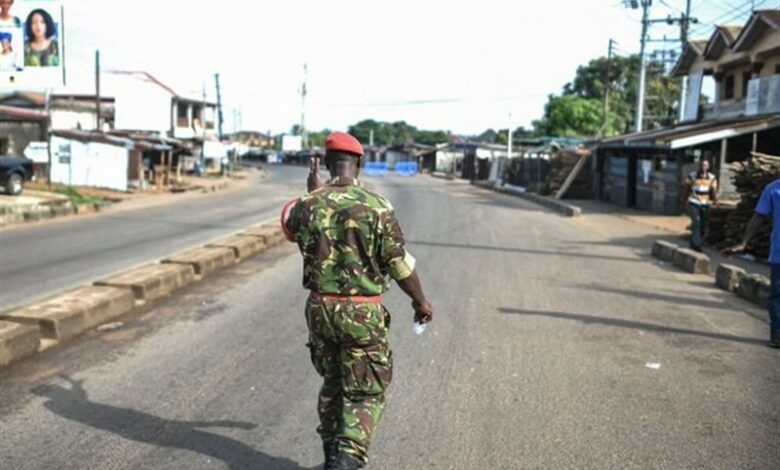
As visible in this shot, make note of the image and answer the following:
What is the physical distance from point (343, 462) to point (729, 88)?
29.9 metres

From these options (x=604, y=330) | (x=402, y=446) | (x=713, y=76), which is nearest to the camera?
(x=402, y=446)

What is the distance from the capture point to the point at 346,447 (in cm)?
374

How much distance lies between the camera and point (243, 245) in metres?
13.5

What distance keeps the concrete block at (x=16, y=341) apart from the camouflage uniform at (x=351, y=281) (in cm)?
358

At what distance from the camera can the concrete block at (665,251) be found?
13828 mm

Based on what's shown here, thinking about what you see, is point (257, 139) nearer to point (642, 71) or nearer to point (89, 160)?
point (89, 160)

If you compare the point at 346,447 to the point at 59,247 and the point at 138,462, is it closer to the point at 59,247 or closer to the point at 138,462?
the point at 138,462

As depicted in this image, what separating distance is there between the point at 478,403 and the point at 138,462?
7.30 feet

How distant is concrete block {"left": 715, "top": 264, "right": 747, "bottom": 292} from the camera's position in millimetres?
10562

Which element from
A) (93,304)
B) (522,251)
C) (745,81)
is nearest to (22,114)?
(522,251)

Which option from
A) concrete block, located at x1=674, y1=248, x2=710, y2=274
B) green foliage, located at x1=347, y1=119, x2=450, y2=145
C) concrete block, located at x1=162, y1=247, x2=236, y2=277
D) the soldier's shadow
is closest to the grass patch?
concrete block, located at x1=162, y1=247, x2=236, y2=277

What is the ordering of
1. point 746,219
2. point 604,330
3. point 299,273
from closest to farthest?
point 604,330, point 299,273, point 746,219

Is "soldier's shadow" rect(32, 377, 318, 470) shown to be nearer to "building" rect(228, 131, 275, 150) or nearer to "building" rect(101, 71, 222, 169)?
"building" rect(101, 71, 222, 169)

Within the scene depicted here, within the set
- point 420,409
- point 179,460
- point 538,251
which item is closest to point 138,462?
point 179,460
